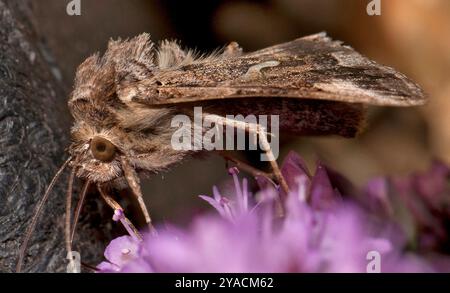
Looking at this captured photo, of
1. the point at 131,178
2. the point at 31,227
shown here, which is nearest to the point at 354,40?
the point at 131,178

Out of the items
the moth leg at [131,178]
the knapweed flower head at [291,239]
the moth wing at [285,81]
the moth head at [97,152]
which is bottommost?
the knapweed flower head at [291,239]

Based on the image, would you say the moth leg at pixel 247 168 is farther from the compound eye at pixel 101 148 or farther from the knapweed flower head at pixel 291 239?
the compound eye at pixel 101 148

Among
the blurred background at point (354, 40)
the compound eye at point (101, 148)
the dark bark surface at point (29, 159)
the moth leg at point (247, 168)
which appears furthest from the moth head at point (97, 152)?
the blurred background at point (354, 40)

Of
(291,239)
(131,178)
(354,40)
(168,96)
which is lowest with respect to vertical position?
(291,239)

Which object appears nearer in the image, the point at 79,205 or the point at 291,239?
the point at 291,239

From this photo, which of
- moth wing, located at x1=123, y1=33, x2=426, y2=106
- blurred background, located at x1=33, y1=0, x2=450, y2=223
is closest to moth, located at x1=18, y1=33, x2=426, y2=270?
moth wing, located at x1=123, y1=33, x2=426, y2=106

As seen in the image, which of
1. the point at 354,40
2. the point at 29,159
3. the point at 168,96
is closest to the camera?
the point at 168,96

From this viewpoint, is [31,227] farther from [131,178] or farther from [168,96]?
[168,96]
